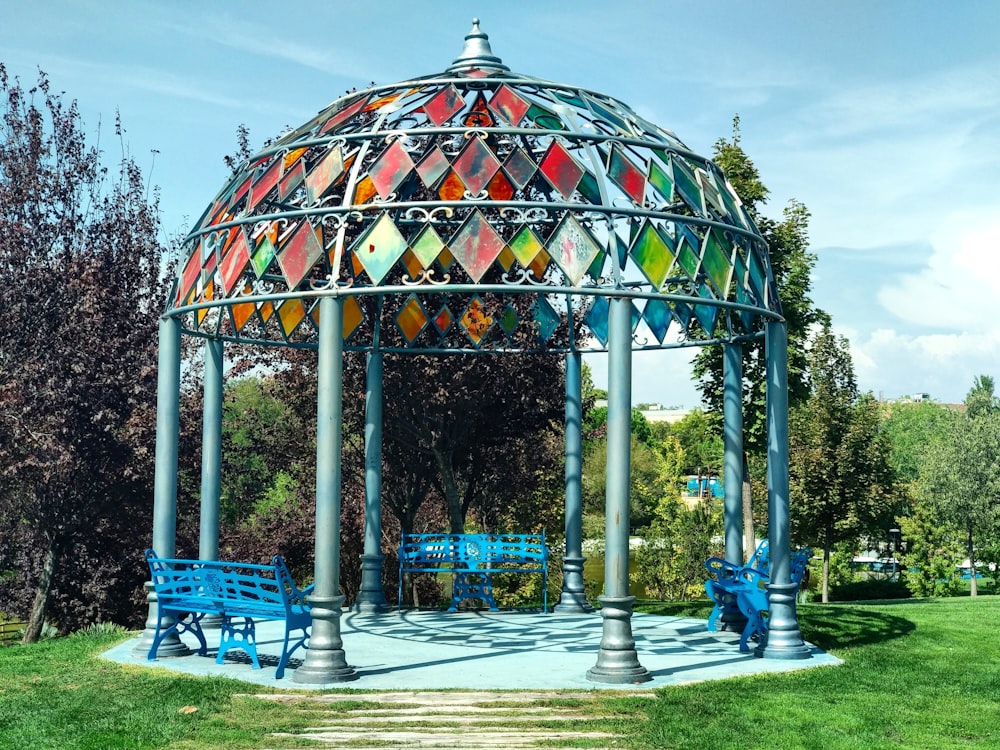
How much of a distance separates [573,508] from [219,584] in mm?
6091

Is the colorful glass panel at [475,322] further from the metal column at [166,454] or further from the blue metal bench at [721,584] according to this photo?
the metal column at [166,454]

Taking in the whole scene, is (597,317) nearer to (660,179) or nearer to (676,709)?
(660,179)

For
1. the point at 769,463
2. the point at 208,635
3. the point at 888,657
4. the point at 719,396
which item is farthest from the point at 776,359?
the point at 719,396

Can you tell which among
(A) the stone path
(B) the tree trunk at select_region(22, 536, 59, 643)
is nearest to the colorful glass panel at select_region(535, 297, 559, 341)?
(A) the stone path

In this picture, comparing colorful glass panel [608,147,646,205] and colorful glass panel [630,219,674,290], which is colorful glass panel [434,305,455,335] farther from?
colorful glass panel [630,219,674,290]

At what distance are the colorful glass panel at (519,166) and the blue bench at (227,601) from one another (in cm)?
404

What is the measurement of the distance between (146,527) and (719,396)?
36.8 ft

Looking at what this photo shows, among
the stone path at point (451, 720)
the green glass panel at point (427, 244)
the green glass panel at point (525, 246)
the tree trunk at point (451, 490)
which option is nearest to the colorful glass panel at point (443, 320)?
the tree trunk at point (451, 490)

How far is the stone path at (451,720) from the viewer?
26.4 feet

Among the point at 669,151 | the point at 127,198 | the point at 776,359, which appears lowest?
the point at 776,359

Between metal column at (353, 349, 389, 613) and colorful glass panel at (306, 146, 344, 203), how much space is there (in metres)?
4.71

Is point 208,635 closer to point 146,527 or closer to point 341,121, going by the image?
point 341,121

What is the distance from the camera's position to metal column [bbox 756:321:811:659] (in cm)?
1163

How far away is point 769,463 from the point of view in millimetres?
12023
